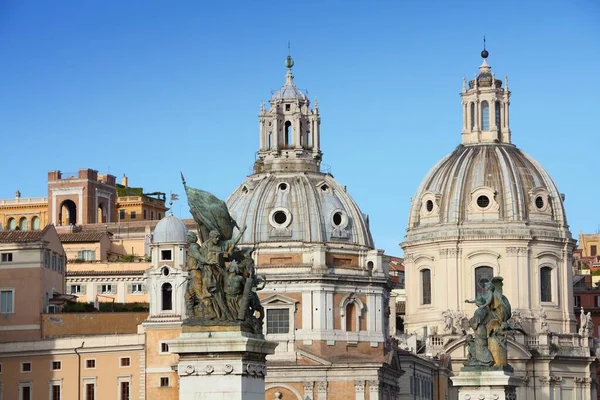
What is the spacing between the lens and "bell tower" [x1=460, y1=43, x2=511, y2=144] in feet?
510

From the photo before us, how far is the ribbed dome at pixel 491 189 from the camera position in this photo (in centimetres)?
15075

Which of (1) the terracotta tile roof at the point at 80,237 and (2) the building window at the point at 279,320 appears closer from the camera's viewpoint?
(2) the building window at the point at 279,320

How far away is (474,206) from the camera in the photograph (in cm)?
15150

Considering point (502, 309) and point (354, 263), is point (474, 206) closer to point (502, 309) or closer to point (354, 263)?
point (354, 263)

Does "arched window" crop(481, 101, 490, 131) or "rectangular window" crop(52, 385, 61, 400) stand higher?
"arched window" crop(481, 101, 490, 131)

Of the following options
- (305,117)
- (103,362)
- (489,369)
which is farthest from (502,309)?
(305,117)

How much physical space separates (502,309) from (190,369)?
1472cm

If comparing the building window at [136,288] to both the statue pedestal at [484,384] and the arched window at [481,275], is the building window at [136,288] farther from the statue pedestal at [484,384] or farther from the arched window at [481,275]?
the statue pedestal at [484,384]

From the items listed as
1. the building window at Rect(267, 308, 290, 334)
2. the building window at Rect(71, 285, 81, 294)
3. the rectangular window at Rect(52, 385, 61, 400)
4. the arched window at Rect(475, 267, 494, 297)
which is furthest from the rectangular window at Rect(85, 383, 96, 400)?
the arched window at Rect(475, 267, 494, 297)

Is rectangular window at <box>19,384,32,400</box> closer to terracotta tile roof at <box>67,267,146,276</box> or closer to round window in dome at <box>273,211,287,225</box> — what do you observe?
round window in dome at <box>273,211,287,225</box>

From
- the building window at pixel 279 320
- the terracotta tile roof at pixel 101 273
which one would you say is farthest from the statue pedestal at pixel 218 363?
the terracotta tile roof at pixel 101 273

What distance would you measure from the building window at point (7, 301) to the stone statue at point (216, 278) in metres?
87.8

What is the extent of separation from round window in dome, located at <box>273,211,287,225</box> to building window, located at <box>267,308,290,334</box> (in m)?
5.86

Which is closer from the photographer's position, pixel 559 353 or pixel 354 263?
pixel 354 263
